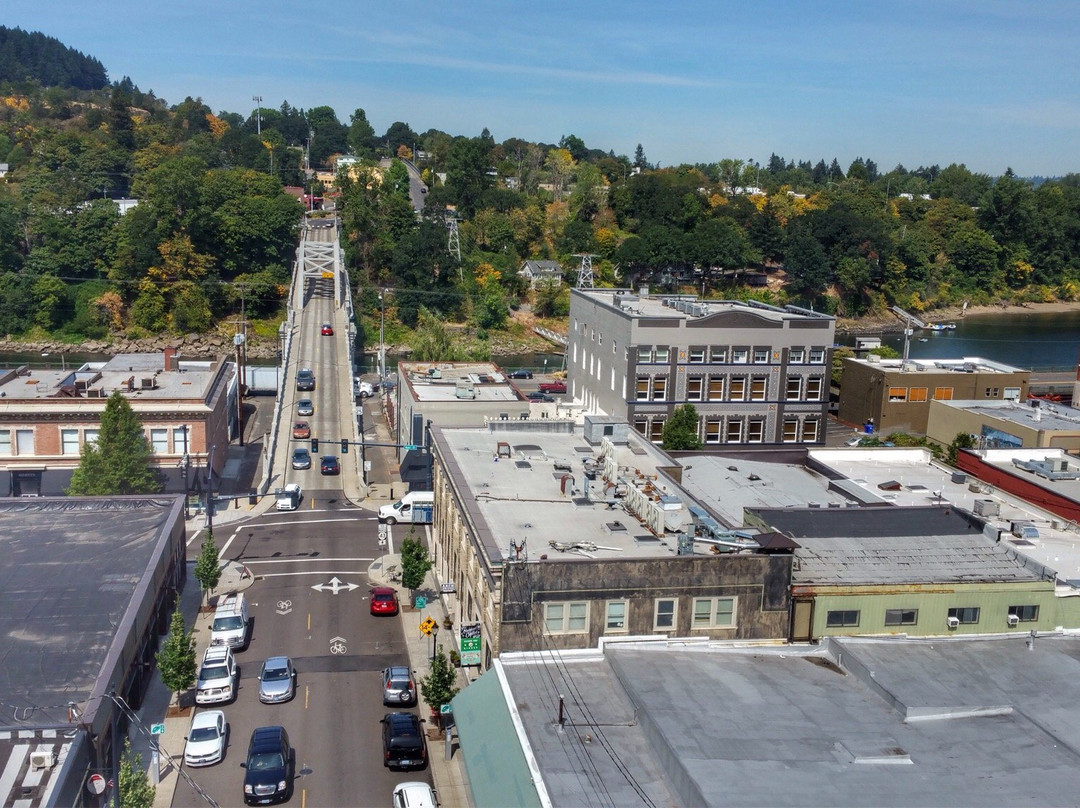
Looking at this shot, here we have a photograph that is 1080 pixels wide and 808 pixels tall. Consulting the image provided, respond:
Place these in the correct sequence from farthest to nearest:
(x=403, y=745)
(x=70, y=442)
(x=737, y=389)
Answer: (x=737, y=389)
(x=70, y=442)
(x=403, y=745)

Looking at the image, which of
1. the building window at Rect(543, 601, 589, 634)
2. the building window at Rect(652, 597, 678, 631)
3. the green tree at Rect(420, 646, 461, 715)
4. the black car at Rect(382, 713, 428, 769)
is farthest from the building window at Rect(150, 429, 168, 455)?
the building window at Rect(652, 597, 678, 631)

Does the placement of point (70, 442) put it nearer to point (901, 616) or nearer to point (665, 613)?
point (665, 613)

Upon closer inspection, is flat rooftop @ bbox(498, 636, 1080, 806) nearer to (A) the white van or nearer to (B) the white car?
(B) the white car

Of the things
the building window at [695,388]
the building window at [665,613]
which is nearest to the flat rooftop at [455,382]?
the building window at [695,388]

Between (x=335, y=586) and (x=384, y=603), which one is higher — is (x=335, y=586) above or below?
below

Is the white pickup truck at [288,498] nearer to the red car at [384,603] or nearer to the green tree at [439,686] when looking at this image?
the red car at [384,603]

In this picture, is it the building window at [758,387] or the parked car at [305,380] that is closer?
the building window at [758,387]

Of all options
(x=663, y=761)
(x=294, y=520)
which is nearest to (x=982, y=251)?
(x=294, y=520)

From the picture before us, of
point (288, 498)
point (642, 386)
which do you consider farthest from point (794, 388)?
point (288, 498)

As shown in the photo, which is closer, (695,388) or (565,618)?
(565,618)
